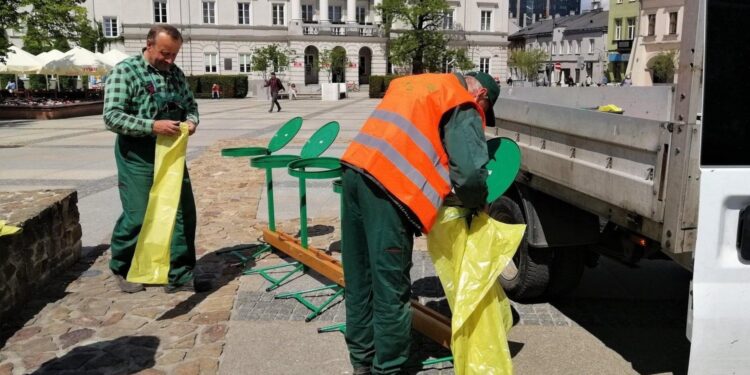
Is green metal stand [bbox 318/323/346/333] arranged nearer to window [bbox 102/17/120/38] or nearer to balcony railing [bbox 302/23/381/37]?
balcony railing [bbox 302/23/381/37]

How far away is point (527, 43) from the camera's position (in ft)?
332

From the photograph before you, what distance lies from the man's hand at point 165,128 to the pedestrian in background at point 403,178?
1792mm

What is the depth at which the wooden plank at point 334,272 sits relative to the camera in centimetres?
374

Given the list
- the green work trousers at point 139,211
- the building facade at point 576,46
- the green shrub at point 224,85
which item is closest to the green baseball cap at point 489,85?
the green work trousers at point 139,211

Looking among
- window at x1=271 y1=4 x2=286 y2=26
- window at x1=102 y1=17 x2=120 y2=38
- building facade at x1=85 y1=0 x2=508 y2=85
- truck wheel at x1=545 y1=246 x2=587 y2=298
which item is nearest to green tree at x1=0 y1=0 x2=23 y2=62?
truck wheel at x1=545 y1=246 x2=587 y2=298

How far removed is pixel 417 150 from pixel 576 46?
8648 centimetres

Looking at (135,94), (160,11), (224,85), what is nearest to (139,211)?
(135,94)

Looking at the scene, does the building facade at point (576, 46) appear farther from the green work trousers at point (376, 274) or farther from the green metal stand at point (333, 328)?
the green work trousers at point (376, 274)

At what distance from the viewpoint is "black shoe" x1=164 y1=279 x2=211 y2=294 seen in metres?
4.86

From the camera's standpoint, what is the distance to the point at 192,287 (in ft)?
16.1

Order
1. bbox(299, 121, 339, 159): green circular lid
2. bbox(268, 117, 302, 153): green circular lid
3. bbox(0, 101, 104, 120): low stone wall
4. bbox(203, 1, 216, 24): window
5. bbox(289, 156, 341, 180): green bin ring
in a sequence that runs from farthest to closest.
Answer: bbox(203, 1, 216, 24): window < bbox(0, 101, 104, 120): low stone wall < bbox(268, 117, 302, 153): green circular lid < bbox(299, 121, 339, 159): green circular lid < bbox(289, 156, 341, 180): green bin ring

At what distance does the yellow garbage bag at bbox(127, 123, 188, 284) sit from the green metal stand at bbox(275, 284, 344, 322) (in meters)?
0.87

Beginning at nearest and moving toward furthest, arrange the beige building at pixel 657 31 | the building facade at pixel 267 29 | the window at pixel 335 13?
1. the beige building at pixel 657 31
2. the building facade at pixel 267 29
3. the window at pixel 335 13

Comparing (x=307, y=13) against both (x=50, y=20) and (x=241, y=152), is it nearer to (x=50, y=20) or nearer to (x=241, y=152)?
(x=50, y=20)
